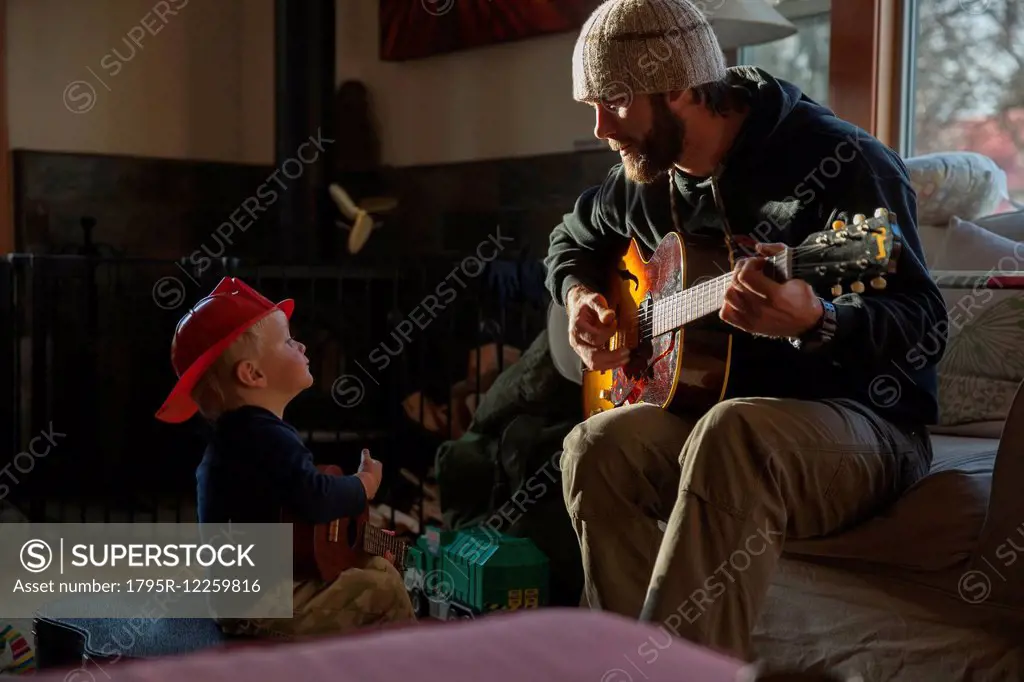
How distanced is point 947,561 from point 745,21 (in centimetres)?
151

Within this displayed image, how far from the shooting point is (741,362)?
1.87 m

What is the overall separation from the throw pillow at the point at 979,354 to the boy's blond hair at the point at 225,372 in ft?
4.05

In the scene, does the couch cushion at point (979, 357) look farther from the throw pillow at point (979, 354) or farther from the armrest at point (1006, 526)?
the armrest at point (1006, 526)

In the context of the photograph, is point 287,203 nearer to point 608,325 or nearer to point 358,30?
point 358,30

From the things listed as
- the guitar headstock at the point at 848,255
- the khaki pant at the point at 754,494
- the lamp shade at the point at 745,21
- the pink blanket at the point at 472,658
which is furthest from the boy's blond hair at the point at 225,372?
the lamp shade at the point at 745,21

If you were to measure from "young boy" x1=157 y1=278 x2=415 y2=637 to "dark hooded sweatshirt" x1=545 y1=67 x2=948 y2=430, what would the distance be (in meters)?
0.63

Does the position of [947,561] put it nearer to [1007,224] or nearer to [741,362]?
Answer: [741,362]

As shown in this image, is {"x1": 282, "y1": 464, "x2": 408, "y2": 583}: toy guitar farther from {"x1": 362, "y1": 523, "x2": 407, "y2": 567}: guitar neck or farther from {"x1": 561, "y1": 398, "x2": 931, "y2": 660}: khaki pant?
{"x1": 561, "y1": 398, "x2": 931, "y2": 660}: khaki pant

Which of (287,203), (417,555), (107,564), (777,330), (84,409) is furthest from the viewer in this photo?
(287,203)

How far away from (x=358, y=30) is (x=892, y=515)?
12.1 ft

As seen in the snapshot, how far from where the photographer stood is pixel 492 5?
13.7 feet

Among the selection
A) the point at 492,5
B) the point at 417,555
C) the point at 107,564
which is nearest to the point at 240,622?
the point at 417,555

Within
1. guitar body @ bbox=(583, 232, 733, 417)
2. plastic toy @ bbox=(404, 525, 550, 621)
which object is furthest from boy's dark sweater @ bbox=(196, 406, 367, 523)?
plastic toy @ bbox=(404, 525, 550, 621)

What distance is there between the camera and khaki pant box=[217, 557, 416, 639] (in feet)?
5.62
